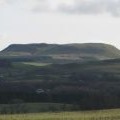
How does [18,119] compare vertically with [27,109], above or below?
above

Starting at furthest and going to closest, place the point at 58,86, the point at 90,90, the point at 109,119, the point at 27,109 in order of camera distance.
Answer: the point at 58,86 < the point at 90,90 < the point at 27,109 < the point at 109,119

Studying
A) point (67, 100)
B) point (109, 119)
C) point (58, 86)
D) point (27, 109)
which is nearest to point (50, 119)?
point (109, 119)

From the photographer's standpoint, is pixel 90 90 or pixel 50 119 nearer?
pixel 50 119

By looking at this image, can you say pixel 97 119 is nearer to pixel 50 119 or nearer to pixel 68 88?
pixel 50 119

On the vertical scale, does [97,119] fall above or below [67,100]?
above

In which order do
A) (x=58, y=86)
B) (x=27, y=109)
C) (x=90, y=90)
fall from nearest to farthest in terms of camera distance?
(x=27, y=109), (x=90, y=90), (x=58, y=86)

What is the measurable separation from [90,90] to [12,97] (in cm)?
2468

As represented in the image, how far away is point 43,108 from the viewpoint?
123 metres

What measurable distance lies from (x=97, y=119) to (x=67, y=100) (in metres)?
84.5

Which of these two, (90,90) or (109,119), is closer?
(109,119)

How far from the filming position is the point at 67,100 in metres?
160

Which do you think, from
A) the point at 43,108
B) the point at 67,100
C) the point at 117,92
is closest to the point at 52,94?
the point at 67,100

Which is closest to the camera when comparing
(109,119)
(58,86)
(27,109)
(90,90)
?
(109,119)

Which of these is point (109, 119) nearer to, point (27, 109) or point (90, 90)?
point (27, 109)
